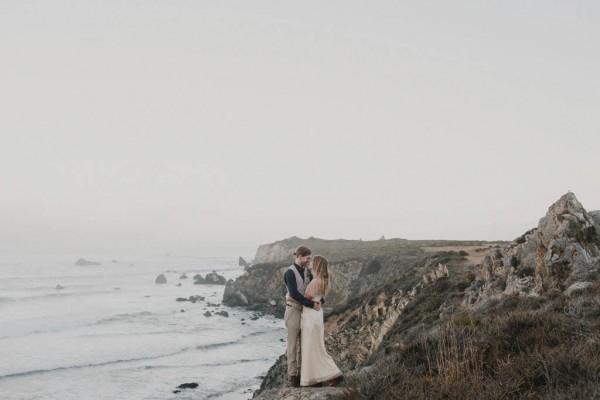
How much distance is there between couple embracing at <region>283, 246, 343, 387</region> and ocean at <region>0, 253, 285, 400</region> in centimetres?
1893

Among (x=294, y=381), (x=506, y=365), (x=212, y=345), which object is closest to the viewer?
(x=506, y=365)

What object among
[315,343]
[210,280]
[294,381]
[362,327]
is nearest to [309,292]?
[315,343]

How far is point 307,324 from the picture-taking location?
706cm

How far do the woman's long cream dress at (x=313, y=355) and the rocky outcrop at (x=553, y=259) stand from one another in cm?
872

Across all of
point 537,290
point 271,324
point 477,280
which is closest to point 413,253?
point 271,324

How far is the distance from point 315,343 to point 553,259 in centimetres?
1029

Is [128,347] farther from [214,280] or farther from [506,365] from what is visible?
[214,280]

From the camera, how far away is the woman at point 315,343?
686 centimetres

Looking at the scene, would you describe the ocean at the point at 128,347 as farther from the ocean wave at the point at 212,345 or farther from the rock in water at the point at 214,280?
the rock in water at the point at 214,280

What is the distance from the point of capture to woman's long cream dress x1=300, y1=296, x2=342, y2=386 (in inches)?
270

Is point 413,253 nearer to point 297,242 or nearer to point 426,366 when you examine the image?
point 426,366

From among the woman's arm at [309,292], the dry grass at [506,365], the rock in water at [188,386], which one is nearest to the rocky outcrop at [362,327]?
the rock in water at [188,386]

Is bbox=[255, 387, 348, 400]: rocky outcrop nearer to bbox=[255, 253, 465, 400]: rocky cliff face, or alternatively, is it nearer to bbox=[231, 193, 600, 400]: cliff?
bbox=[231, 193, 600, 400]: cliff

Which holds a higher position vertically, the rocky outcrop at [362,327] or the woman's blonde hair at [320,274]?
the woman's blonde hair at [320,274]
